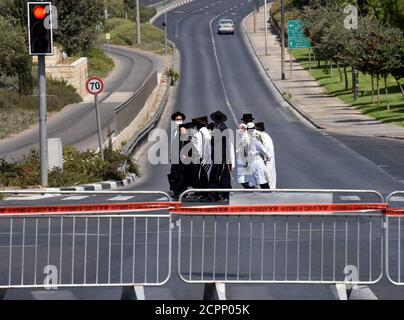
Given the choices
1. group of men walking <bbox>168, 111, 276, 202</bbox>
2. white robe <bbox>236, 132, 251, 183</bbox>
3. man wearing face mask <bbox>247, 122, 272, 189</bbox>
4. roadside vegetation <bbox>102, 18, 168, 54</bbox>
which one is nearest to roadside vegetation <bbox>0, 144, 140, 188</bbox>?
group of men walking <bbox>168, 111, 276, 202</bbox>

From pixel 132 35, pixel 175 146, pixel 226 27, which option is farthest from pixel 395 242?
pixel 132 35

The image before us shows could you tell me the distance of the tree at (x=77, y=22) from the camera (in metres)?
77.2

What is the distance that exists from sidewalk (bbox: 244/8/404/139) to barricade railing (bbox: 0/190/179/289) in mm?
35228

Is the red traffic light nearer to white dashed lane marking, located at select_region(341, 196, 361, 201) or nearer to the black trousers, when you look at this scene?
the black trousers

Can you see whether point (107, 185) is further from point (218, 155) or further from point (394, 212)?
point (394, 212)

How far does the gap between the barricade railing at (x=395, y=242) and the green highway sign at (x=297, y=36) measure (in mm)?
68257

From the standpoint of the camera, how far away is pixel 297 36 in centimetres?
8119

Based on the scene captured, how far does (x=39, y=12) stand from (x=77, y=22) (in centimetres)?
5396

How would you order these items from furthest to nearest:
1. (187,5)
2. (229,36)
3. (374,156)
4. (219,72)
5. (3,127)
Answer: (187,5) → (229,36) → (219,72) → (3,127) → (374,156)

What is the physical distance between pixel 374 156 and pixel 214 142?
16350 millimetres

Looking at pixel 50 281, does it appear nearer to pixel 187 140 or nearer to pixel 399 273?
pixel 399 273
